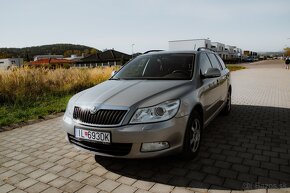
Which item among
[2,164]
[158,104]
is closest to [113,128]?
[158,104]

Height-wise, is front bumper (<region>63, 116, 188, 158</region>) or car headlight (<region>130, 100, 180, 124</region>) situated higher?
car headlight (<region>130, 100, 180, 124</region>)

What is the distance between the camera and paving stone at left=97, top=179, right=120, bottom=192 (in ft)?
10.5

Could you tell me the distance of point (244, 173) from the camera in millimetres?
3518

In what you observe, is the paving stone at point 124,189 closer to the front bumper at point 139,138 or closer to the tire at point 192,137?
the front bumper at point 139,138

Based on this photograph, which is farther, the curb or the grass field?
the grass field

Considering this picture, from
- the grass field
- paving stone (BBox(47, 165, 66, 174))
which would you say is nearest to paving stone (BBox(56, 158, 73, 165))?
paving stone (BBox(47, 165, 66, 174))

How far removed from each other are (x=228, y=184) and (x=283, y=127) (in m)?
3.18

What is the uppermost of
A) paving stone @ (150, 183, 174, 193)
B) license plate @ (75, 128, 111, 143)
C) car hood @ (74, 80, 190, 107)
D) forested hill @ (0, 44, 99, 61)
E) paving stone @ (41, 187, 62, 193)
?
forested hill @ (0, 44, 99, 61)

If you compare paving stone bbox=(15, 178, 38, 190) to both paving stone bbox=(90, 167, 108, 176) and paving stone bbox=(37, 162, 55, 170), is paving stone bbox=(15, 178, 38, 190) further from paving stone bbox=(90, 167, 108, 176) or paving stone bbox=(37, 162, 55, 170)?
paving stone bbox=(90, 167, 108, 176)

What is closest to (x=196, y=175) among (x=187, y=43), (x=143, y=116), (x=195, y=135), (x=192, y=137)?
(x=192, y=137)

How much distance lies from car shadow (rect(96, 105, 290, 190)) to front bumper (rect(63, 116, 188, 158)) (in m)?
0.39

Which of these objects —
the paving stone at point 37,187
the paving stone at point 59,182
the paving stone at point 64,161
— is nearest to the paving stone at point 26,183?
the paving stone at point 37,187

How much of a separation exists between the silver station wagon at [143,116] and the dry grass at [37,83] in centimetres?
585

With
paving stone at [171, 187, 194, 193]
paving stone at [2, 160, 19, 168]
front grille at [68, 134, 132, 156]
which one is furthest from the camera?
paving stone at [2, 160, 19, 168]
